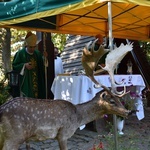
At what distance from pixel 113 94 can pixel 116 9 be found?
130 inches

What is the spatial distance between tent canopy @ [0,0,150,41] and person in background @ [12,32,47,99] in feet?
1.66

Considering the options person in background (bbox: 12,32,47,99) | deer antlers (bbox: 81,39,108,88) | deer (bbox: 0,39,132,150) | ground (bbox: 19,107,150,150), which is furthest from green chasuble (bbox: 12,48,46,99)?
deer (bbox: 0,39,132,150)

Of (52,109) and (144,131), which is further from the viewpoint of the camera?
(144,131)

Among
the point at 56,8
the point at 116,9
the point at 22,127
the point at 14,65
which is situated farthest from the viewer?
the point at 116,9

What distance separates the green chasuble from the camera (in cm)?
681

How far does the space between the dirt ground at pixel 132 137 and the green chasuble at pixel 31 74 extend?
1536 millimetres

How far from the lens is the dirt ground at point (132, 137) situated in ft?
19.2

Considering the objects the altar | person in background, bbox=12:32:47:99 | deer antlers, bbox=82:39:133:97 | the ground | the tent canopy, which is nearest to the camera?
deer antlers, bbox=82:39:133:97

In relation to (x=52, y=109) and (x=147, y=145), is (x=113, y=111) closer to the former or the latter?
(x=52, y=109)

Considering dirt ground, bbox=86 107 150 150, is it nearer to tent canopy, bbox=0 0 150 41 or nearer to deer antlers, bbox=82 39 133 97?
deer antlers, bbox=82 39 133 97

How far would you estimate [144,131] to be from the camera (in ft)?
24.9

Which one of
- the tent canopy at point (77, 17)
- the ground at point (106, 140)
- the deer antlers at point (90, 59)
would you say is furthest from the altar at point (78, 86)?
the deer antlers at point (90, 59)

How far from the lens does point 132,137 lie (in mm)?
6535

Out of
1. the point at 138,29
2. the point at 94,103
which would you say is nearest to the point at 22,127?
the point at 94,103
